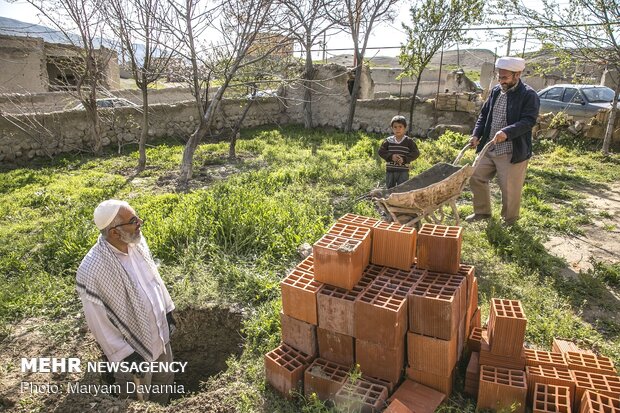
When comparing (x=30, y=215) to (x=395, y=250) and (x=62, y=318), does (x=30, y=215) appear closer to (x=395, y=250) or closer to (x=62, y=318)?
(x=62, y=318)

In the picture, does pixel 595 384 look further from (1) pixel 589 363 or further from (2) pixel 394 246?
(2) pixel 394 246

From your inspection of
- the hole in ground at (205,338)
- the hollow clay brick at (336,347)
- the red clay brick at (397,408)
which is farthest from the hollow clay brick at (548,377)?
Result: the hole in ground at (205,338)

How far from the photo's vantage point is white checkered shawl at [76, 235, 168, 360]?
2.83 metres

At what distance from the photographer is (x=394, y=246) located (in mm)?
3197

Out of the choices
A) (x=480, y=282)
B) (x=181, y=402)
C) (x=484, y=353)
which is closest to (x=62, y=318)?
(x=181, y=402)

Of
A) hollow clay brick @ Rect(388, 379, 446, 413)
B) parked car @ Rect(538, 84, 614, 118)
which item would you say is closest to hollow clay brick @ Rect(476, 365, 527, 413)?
hollow clay brick @ Rect(388, 379, 446, 413)

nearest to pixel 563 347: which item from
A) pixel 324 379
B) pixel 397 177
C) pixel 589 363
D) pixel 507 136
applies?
pixel 589 363

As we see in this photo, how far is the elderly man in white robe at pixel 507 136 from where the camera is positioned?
5.11 m

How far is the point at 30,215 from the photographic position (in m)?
6.56

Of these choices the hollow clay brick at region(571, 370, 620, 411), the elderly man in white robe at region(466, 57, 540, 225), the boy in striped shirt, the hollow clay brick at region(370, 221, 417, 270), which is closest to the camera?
the hollow clay brick at region(571, 370, 620, 411)

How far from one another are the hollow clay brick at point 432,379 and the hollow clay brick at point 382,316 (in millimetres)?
285

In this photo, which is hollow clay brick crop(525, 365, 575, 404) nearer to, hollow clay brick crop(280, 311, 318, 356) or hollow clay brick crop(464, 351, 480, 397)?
hollow clay brick crop(464, 351, 480, 397)

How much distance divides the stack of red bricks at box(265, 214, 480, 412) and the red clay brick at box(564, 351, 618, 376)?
732 millimetres

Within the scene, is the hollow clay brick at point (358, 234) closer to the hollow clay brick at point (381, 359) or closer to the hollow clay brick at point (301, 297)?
the hollow clay brick at point (301, 297)
